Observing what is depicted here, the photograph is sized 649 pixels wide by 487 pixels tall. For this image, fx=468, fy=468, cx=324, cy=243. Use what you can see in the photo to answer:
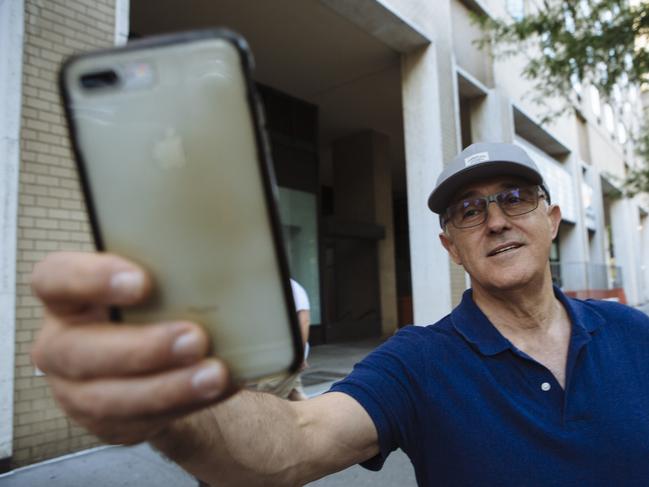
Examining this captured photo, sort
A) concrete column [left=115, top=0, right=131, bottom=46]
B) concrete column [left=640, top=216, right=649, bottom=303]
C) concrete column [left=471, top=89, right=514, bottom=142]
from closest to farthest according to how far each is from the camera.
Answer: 1. concrete column [left=115, top=0, right=131, bottom=46]
2. concrete column [left=471, top=89, right=514, bottom=142]
3. concrete column [left=640, top=216, right=649, bottom=303]

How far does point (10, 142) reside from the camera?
11.7 feet

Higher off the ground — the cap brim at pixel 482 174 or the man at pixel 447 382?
the cap brim at pixel 482 174

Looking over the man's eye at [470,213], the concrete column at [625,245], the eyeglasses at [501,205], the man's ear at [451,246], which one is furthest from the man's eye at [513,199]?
the concrete column at [625,245]

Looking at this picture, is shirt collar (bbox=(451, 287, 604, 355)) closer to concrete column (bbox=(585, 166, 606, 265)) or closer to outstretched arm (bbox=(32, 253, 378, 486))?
outstretched arm (bbox=(32, 253, 378, 486))

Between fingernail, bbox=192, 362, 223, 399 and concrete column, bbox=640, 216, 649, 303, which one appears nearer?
fingernail, bbox=192, 362, 223, 399

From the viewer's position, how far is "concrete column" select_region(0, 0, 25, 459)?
11.2 feet

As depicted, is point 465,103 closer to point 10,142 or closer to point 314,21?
point 314,21

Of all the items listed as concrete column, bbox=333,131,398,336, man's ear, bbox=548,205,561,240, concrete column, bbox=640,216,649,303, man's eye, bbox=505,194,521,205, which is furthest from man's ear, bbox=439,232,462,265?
concrete column, bbox=640,216,649,303

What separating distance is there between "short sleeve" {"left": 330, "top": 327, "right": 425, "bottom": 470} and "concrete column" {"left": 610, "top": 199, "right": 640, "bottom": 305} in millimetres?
24844

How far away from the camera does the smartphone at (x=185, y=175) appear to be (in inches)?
25.2

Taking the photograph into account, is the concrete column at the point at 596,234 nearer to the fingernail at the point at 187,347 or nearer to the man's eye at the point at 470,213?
the man's eye at the point at 470,213

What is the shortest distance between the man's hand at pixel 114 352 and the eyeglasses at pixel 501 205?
56.1 inches

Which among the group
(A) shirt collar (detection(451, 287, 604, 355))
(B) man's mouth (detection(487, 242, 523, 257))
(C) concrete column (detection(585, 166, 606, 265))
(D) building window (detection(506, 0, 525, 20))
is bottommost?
(A) shirt collar (detection(451, 287, 604, 355))

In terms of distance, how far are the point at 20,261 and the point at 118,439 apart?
11.9ft
